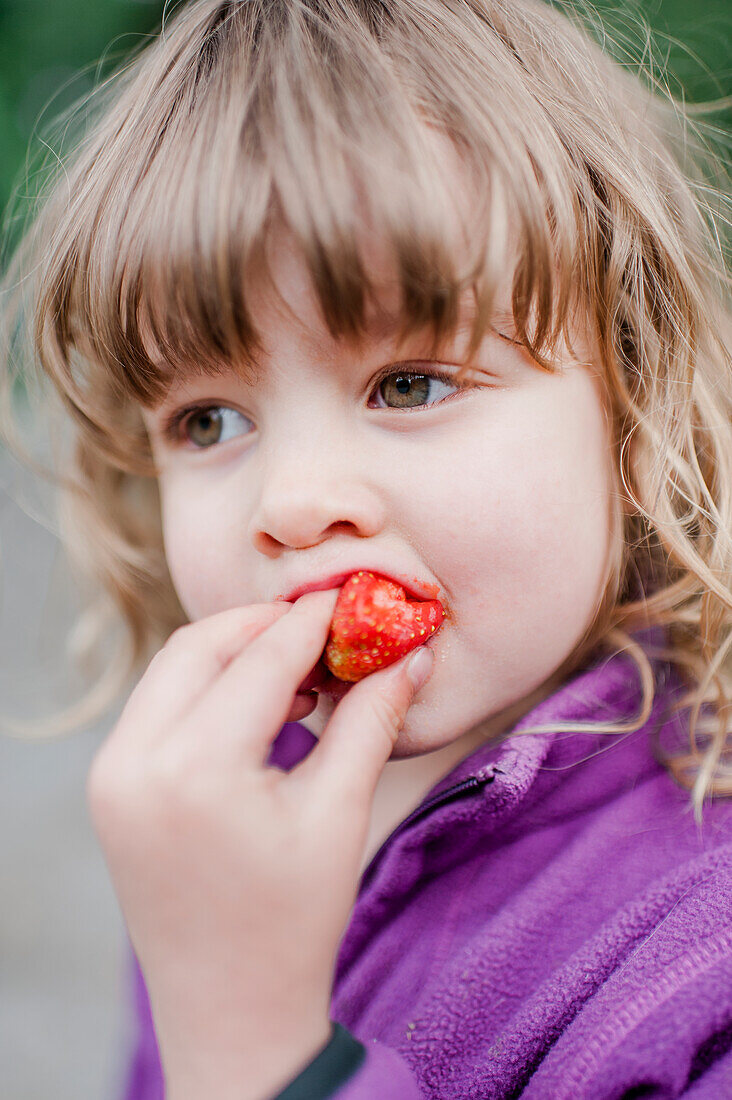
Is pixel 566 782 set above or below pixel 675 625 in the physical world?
below

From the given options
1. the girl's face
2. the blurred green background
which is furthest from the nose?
the blurred green background

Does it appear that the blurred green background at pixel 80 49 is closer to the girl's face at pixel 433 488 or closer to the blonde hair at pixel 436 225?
the blonde hair at pixel 436 225

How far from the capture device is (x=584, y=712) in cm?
104

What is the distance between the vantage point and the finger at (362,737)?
2.43ft

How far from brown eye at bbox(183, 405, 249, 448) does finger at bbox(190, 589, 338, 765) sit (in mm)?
290

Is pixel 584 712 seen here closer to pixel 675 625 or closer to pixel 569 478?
pixel 675 625

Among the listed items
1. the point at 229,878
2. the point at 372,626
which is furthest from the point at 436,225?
the point at 229,878

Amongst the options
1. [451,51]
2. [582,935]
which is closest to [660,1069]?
[582,935]

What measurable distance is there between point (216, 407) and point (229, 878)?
1.83ft

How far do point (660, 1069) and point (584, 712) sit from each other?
0.41 metres

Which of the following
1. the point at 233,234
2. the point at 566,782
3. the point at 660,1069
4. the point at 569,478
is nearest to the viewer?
the point at 660,1069

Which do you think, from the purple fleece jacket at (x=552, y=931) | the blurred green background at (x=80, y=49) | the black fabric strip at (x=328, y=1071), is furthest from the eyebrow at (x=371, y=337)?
the blurred green background at (x=80, y=49)

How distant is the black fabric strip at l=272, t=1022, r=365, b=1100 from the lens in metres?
0.69

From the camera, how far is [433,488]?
864 millimetres
